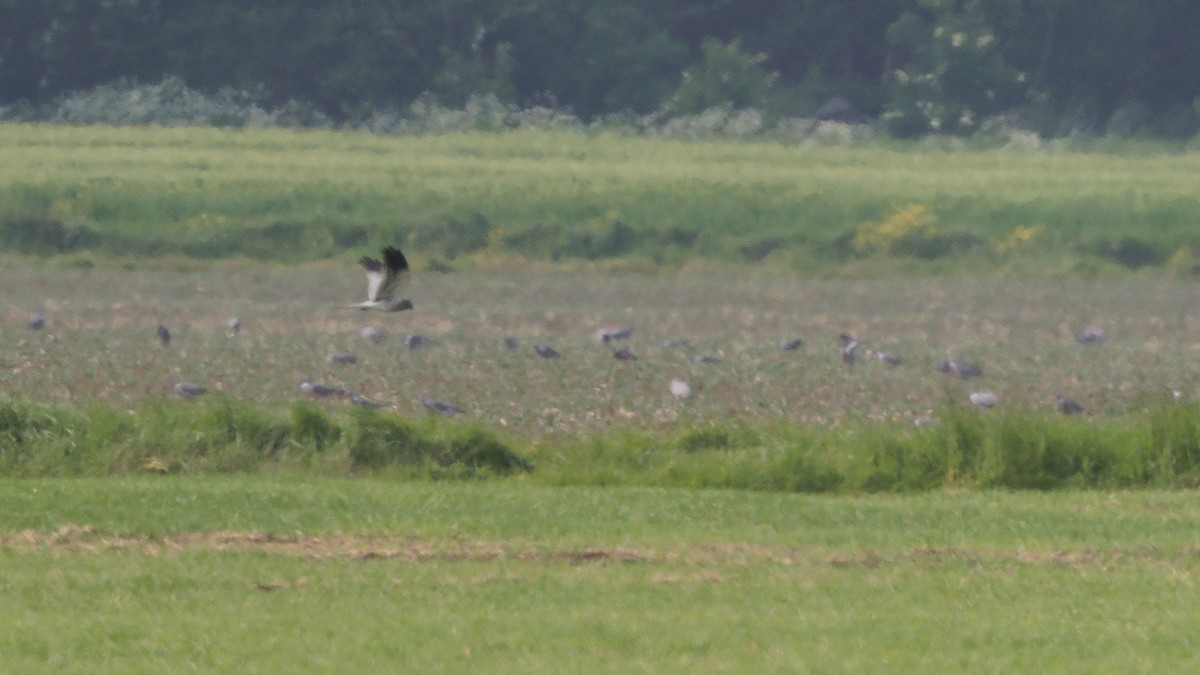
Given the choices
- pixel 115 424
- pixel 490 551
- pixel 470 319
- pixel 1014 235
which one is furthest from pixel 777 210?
pixel 490 551

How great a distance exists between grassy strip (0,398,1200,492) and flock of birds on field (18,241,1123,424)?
1.10 metres

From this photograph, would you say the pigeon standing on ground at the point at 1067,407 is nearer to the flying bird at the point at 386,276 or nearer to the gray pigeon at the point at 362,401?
the gray pigeon at the point at 362,401

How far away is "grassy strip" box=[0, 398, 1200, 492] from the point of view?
17.5 m

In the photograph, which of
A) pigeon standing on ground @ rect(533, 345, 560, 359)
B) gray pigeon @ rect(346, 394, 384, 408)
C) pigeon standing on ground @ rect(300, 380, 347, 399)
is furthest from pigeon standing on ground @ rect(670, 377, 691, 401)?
pigeon standing on ground @ rect(300, 380, 347, 399)

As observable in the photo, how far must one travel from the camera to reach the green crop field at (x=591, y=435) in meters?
11.0

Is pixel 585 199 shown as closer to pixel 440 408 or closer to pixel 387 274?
pixel 440 408

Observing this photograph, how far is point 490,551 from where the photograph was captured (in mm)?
13391

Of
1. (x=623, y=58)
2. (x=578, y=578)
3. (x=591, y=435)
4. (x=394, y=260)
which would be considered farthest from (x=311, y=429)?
(x=623, y=58)

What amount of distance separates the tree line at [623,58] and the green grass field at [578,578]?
42.3 meters

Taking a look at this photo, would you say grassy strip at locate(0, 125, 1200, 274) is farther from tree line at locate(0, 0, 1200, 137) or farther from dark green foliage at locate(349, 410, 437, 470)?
dark green foliage at locate(349, 410, 437, 470)

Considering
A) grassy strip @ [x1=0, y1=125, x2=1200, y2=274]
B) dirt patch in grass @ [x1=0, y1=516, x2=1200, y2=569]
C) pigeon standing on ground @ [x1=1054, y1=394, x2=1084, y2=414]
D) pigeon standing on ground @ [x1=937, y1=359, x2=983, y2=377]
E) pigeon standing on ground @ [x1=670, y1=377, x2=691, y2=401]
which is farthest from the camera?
grassy strip @ [x1=0, y1=125, x2=1200, y2=274]

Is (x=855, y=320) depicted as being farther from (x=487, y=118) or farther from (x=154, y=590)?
(x=487, y=118)

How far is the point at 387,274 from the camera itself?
16516 mm

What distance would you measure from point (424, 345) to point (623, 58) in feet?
112
